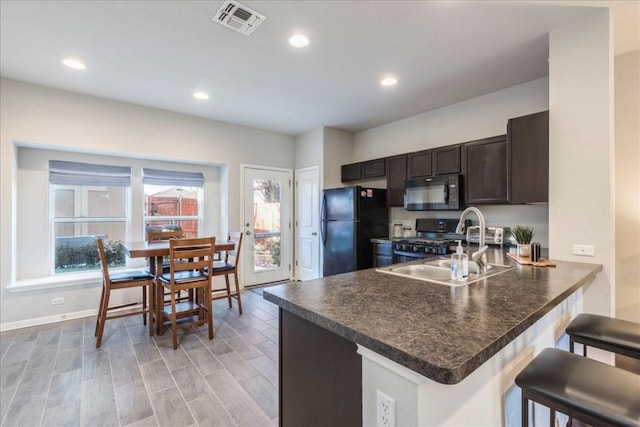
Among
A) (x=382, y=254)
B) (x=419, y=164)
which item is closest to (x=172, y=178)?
(x=382, y=254)

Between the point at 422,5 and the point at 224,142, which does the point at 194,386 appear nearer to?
the point at 422,5

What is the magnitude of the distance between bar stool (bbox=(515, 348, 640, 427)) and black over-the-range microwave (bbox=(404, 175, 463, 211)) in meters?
2.48

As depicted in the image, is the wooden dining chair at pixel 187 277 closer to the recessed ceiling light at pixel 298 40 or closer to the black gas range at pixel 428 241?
the recessed ceiling light at pixel 298 40

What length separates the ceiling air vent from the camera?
79.9 inches

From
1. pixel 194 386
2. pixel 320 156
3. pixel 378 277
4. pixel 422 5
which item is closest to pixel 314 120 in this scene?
pixel 320 156

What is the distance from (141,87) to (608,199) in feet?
14.6

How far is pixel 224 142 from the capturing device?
15.1 feet

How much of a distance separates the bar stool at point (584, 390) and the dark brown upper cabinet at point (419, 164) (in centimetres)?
290

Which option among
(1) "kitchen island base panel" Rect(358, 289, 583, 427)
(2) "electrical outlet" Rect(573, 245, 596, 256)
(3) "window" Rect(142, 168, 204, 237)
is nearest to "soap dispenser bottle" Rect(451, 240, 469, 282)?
(1) "kitchen island base panel" Rect(358, 289, 583, 427)

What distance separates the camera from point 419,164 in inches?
155

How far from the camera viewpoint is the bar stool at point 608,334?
56.0 inches

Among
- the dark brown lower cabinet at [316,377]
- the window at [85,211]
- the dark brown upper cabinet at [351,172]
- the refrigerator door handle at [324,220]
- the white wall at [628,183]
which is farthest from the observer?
the dark brown upper cabinet at [351,172]

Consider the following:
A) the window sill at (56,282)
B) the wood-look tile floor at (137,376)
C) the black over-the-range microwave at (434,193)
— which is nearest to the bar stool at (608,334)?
the wood-look tile floor at (137,376)

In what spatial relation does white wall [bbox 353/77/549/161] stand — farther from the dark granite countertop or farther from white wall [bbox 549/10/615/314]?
the dark granite countertop
